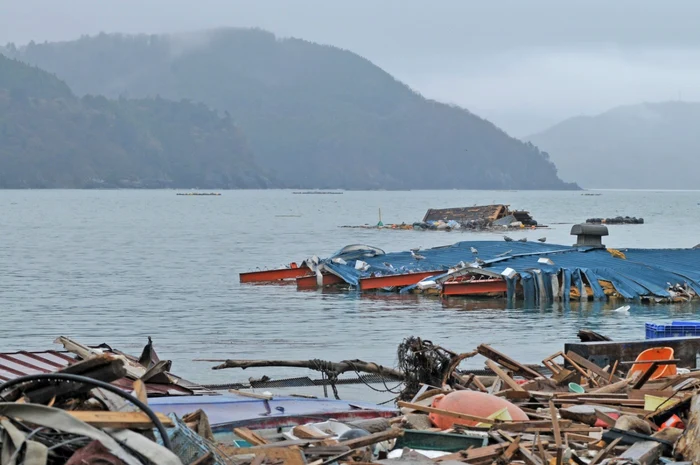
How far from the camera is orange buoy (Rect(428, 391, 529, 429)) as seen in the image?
12156 millimetres

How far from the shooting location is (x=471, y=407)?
12461mm

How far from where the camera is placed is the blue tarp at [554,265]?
1538 inches

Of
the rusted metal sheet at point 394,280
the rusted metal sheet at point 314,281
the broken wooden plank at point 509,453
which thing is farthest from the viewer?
the rusted metal sheet at point 314,281

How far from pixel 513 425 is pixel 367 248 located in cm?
3641

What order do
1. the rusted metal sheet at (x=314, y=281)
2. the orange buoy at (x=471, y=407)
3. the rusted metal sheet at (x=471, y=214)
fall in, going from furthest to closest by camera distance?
the rusted metal sheet at (x=471, y=214)
the rusted metal sheet at (x=314, y=281)
the orange buoy at (x=471, y=407)

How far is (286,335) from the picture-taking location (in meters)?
30.9

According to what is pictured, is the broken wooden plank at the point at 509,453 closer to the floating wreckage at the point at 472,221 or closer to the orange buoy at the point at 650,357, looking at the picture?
the orange buoy at the point at 650,357

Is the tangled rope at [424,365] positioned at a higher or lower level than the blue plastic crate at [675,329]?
higher

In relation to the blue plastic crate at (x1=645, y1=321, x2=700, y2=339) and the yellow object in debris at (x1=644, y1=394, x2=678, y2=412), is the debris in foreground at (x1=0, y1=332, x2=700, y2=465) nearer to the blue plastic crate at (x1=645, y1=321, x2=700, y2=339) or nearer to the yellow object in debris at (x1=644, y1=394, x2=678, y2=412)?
the yellow object in debris at (x1=644, y1=394, x2=678, y2=412)

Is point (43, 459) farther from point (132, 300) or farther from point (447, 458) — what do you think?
point (132, 300)

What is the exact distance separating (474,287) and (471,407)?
27.0 meters

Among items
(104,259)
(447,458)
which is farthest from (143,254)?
(447,458)

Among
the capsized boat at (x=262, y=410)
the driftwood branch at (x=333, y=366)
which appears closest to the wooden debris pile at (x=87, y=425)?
the capsized boat at (x=262, y=410)

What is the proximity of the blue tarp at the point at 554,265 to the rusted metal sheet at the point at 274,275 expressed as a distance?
1458 mm
